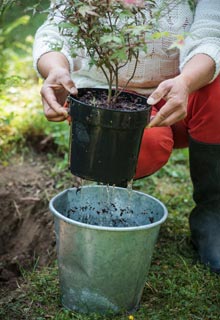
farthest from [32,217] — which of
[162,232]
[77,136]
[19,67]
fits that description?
[19,67]

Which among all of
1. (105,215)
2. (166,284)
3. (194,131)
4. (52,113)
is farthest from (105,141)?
(166,284)

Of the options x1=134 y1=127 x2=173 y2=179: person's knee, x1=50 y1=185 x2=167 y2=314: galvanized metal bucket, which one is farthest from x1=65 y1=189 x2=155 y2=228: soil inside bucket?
x1=134 y1=127 x2=173 y2=179: person's knee

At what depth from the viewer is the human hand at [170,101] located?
186cm

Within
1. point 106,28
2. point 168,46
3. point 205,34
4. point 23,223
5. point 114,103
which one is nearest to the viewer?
point 106,28

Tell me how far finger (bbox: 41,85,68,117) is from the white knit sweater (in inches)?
9.3

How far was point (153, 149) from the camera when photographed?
219cm

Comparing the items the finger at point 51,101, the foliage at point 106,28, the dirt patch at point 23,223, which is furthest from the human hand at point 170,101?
the dirt patch at point 23,223

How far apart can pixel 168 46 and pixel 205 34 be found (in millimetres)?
165

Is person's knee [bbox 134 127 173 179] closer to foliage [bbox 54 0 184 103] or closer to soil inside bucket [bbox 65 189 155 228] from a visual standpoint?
soil inside bucket [bbox 65 189 155 228]

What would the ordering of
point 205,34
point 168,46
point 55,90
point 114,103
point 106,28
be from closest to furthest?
point 106,28, point 114,103, point 55,90, point 205,34, point 168,46

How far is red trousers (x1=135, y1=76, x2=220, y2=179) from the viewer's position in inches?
84.6

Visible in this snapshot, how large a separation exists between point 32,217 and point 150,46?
0.95 metres

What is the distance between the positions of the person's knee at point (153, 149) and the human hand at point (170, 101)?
0.91ft

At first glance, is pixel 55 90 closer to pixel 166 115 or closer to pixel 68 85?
pixel 68 85
